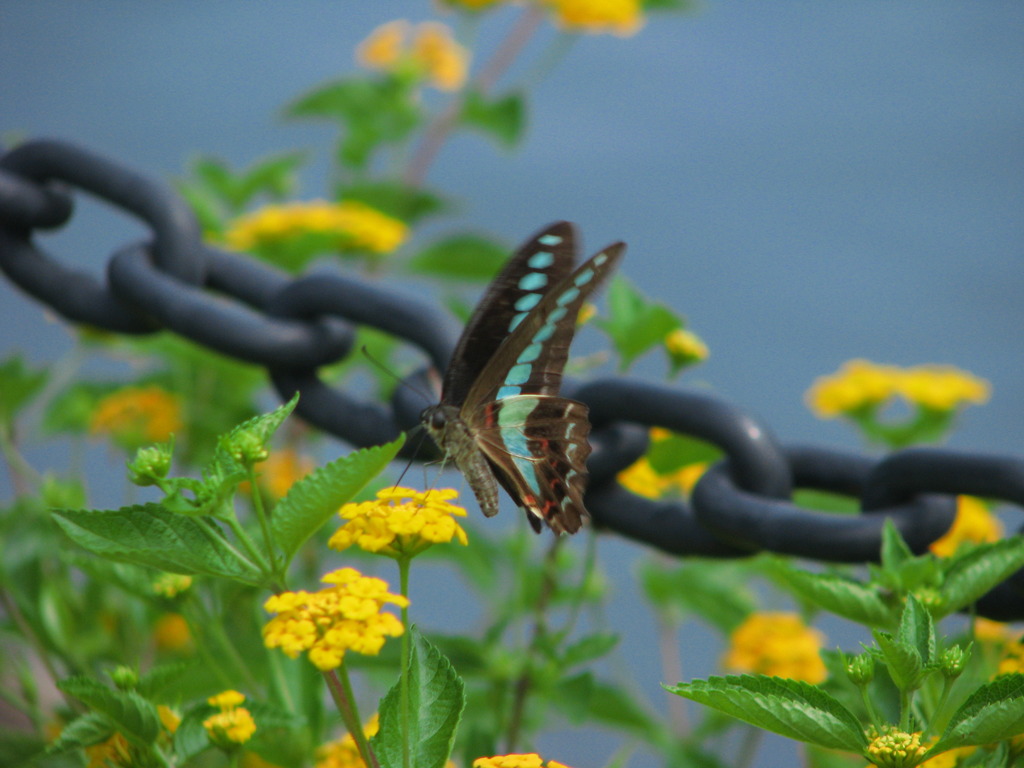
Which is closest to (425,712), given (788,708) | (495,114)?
(788,708)

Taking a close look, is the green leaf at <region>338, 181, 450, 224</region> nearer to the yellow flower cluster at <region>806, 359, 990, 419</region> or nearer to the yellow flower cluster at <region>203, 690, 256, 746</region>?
the yellow flower cluster at <region>806, 359, 990, 419</region>

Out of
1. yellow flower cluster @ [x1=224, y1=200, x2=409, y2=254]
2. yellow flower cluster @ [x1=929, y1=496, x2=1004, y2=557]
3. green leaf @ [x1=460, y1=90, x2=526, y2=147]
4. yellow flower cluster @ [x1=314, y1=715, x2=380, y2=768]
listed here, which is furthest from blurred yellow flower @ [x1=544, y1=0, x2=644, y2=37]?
yellow flower cluster @ [x1=314, y1=715, x2=380, y2=768]

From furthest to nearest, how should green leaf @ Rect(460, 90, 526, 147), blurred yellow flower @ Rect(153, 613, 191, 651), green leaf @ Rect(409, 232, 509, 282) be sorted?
green leaf @ Rect(460, 90, 526, 147) → green leaf @ Rect(409, 232, 509, 282) → blurred yellow flower @ Rect(153, 613, 191, 651)


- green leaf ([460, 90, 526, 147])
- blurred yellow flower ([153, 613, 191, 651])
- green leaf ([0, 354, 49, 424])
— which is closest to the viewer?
green leaf ([0, 354, 49, 424])

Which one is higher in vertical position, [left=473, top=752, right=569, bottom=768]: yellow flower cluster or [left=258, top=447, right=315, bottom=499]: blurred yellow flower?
[left=258, top=447, right=315, bottom=499]: blurred yellow flower

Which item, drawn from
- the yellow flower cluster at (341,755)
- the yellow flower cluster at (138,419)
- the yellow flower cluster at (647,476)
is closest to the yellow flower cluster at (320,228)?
the yellow flower cluster at (138,419)

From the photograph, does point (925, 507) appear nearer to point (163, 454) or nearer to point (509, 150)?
point (163, 454)

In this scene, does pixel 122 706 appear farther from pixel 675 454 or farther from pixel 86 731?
pixel 675 454
